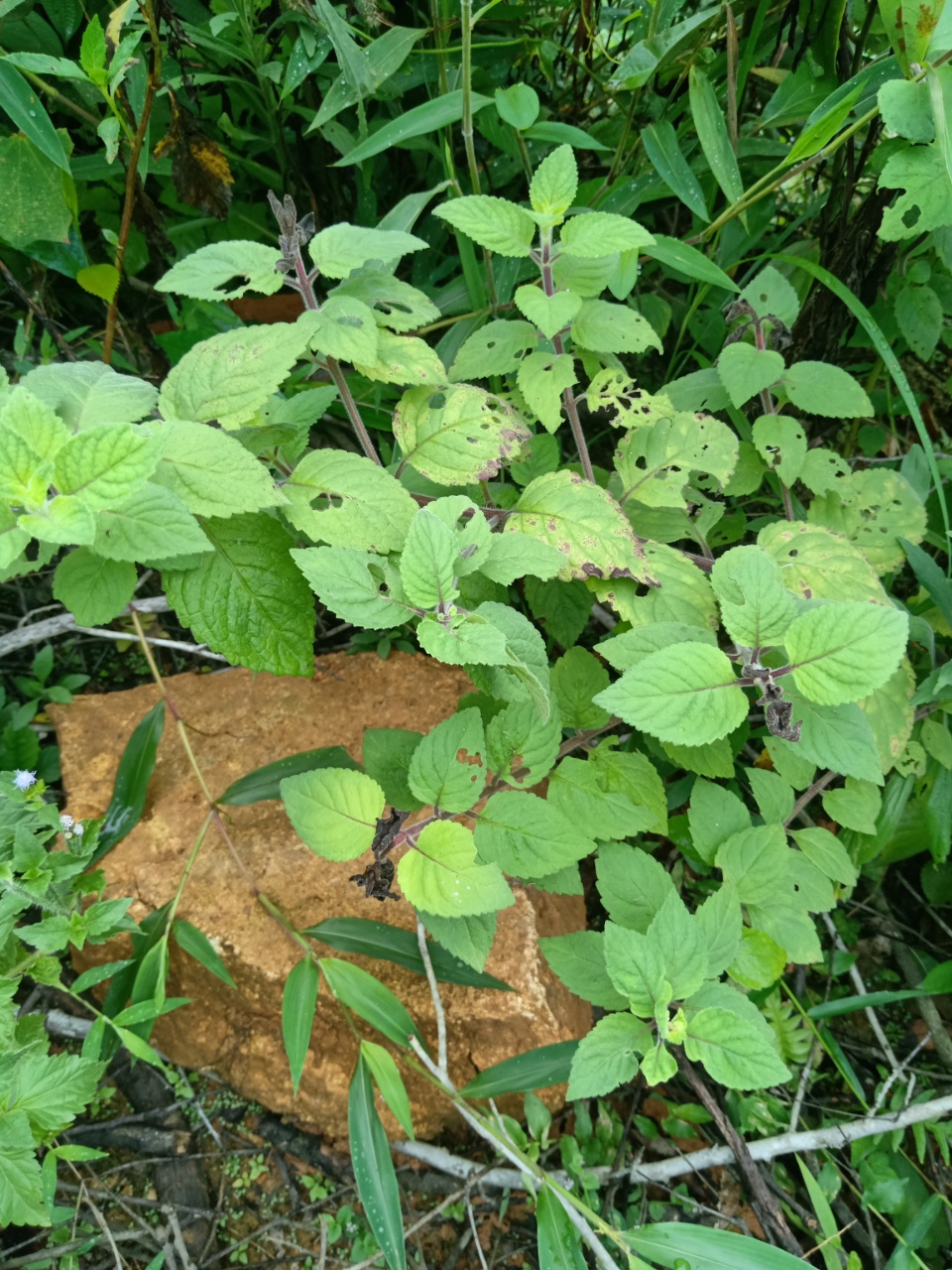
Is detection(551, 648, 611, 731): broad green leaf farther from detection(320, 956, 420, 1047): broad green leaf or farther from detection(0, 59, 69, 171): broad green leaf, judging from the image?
detection(0, 59, 69, 171): broad green leaf

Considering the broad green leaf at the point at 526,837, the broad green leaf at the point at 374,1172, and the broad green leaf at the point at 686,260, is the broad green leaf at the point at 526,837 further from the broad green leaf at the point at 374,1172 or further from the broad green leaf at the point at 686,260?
the broad green leaf at the point at 686,260

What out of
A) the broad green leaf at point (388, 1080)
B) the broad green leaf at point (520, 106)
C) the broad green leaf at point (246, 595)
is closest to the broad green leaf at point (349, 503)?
the broad green leaf at point (246, 595)

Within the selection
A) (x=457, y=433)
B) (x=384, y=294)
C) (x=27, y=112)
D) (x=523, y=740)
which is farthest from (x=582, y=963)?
(x=27, y=112)

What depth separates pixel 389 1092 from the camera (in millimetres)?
1250

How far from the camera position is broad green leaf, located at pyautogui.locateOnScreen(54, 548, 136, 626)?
3.40ft

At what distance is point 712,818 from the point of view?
1.29 m

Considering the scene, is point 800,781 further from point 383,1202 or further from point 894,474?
point 383,1202

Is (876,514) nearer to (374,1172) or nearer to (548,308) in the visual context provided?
(548,308)

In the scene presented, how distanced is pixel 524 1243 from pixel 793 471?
1.44m

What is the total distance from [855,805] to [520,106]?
4.43 ft

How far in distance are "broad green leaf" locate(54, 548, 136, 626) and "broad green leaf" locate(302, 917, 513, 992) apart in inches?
25.9

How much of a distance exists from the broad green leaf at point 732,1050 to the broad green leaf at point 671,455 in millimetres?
754

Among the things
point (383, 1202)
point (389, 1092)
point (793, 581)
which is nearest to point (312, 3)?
point (793, 581)

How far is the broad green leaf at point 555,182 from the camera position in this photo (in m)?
1.16
